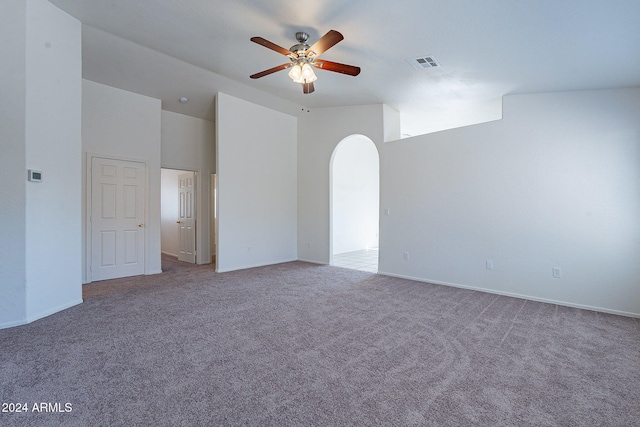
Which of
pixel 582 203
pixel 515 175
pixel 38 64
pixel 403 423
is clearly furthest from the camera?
pixel 515 175

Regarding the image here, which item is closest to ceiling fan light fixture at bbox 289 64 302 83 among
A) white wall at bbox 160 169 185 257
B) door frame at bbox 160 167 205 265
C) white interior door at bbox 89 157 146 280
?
white interior door at bbox 89 157 146 280

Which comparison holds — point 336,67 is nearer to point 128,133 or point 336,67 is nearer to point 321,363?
point 321,363

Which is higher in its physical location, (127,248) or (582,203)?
(582,203)

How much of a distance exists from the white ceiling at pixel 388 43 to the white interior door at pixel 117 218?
4.81 ft

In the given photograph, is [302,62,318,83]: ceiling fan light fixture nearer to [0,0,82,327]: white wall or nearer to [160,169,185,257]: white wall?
[0,0,82,327]: white wall

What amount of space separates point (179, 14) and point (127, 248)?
3.99 metres

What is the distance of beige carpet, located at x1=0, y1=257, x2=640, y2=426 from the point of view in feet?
5.82

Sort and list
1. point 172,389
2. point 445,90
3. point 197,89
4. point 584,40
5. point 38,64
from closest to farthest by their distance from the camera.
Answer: point 172,389 < point 584,40 < point 38,64 < point 445,90 < point 197,89

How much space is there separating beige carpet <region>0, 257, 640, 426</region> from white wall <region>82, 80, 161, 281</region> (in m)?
1.75

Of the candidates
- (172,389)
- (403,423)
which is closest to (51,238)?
(172,389)

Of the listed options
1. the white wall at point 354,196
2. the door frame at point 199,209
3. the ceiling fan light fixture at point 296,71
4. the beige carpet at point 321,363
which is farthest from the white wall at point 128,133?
the white wall at point 354,196

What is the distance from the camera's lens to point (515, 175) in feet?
14.1

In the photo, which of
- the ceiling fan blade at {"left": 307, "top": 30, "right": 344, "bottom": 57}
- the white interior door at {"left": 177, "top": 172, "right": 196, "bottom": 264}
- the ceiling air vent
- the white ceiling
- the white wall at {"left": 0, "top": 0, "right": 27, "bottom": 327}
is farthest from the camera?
the white interior door at {"left": 177, "top": 172, "right": 196, "bottom": 264}

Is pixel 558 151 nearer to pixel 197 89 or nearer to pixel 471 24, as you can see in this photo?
pixel 471 24
